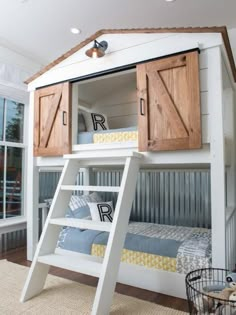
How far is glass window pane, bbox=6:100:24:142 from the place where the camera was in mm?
3641

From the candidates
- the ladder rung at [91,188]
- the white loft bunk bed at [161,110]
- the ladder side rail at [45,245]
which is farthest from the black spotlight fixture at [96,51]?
the ladder rung at [91,188]

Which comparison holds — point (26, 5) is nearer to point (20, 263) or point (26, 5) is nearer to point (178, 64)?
point (178, 64)

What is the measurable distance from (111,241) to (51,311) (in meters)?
0.65

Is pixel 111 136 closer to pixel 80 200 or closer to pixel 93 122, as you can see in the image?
pixel 93 122

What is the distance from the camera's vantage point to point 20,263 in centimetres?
284

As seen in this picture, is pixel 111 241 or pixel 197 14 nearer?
pixel 111 241

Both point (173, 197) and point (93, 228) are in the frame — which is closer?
point (93, 228)

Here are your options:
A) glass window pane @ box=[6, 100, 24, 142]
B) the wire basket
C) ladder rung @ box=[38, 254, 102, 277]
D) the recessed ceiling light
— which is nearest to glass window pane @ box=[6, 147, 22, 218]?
glass window pane @ box=[6, 100, 24, 142]

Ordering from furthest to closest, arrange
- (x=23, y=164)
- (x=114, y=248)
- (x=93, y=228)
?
(x=23, y=164)
(x=93, y=228)
(x=114, y=248)

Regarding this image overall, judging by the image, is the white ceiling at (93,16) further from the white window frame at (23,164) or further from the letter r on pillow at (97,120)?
the letter r on pillow at (97,120)

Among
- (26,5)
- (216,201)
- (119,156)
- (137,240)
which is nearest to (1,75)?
(26,5)

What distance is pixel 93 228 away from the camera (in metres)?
1.91

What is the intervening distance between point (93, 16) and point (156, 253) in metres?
2.53

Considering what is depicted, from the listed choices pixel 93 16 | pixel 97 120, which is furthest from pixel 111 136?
pixel 93 16
